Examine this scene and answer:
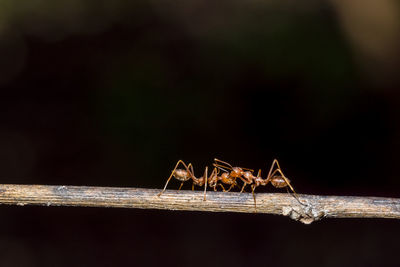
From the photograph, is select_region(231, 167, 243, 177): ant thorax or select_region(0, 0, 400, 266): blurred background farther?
select_region(0, 0, 400, 266): blurred background

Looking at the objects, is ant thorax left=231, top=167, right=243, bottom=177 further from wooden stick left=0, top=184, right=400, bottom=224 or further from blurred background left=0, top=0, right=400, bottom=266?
blurred background left=0, top=0, right=400, bottom=266

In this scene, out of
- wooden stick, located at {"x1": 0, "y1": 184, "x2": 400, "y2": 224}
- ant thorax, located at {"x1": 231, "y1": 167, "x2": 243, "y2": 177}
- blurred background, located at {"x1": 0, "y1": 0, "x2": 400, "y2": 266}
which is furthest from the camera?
blurred background, located at {"x1": 0, "y1": 0, "x2": 400, "y2": 266}

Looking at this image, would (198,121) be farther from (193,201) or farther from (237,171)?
(193,201)

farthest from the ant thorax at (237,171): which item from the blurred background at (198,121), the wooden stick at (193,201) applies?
the blurred background at (198,121)

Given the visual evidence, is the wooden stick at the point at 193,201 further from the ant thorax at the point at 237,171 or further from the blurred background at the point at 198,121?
the blurred background at the point at 198,121

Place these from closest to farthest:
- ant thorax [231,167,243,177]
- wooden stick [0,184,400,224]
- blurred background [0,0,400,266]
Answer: wooden stick [0,184,400,224], ant thorax [231,167,243,177], blurred background [0,0,400,266]

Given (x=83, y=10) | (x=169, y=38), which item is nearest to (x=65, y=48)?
(x=83, y=10)

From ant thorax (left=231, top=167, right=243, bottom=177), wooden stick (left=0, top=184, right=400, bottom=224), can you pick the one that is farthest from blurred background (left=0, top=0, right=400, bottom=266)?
wooden stick (left=0, top=184, right=400, bottom=224)

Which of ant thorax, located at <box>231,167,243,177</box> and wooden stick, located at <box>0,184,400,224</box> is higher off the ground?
ant thorax, located at <box>231,167,243,177</box>

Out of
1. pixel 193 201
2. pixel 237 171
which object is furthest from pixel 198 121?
pixel 193 201
